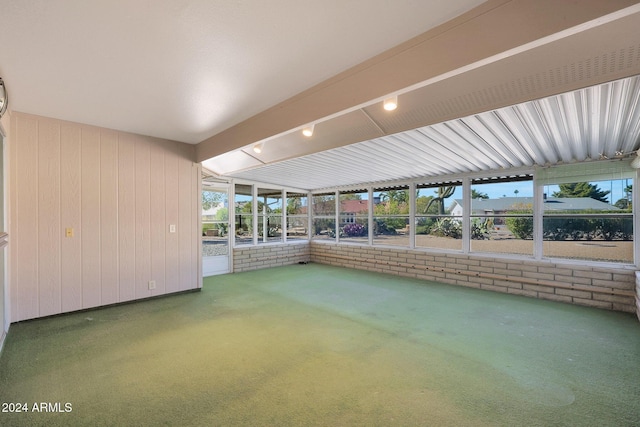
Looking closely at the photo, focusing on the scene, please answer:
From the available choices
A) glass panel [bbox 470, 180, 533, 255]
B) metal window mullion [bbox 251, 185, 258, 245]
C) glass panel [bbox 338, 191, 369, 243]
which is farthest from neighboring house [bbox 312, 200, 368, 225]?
glass panel [bbox 470, 180, 533, 255]

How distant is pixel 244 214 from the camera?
774cm

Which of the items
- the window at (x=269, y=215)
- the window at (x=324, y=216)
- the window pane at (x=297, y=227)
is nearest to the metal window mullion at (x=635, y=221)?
the window at (x=324, y=216)

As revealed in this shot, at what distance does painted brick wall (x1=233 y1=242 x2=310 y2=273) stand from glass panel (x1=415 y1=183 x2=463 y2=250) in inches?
137

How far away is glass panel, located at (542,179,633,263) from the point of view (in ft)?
14.9

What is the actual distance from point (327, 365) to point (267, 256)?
17.9 ft

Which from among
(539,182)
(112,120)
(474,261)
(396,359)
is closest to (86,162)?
(112,120)

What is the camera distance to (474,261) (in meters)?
5.80

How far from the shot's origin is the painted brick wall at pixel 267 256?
7.34 metres

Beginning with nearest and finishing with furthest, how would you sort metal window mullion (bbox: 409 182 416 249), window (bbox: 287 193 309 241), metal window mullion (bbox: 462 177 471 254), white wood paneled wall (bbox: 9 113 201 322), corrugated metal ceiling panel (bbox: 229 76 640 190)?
corrugated metal ceiling panel (bbox: 229 76 640 190) → white wood paneled wall (bbox: 9 113 201 322) → metal window mullion (bbox: 462 177 471 254) → metal window mullion (bbox: 409 182 416 249) → window (bbox: 287 193 309 241)

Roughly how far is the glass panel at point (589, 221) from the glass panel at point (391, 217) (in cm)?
283

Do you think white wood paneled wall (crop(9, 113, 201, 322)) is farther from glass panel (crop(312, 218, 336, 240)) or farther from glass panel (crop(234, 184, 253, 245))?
glass panel (crop(312, 218, 336, 240))

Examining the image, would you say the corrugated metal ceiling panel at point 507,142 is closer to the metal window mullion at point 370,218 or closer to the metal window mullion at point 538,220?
the metal window mullion at point 538,220

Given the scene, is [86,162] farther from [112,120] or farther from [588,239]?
[588,239]

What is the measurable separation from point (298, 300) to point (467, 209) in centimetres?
414
